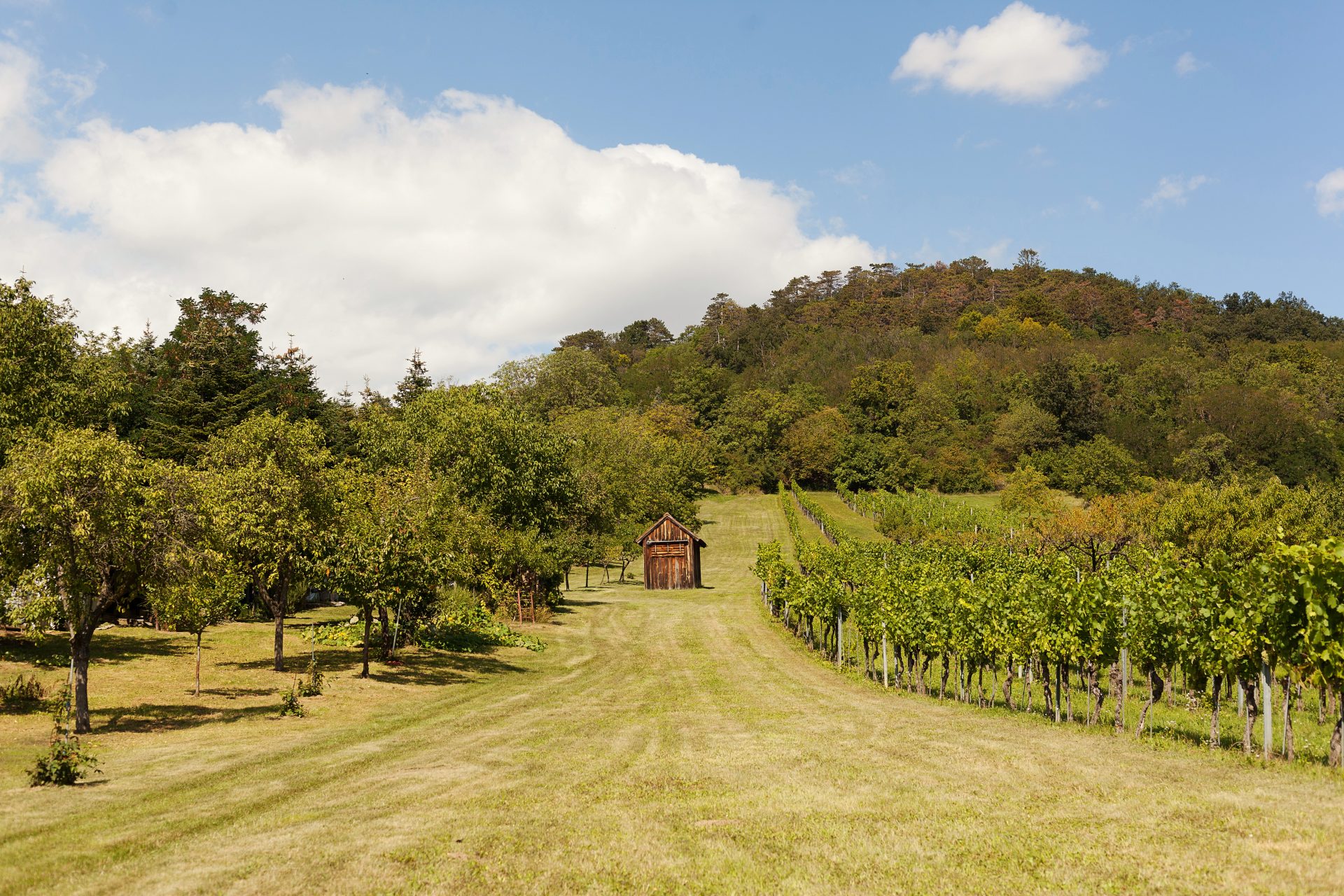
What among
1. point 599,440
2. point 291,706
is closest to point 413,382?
point 599,440

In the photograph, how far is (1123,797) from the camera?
33.2ft

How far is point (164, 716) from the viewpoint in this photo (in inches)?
738

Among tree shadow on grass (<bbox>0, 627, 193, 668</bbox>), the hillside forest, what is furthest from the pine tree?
tree shadow on grass (<bbox>0, 627, 193, 668</bbox>)

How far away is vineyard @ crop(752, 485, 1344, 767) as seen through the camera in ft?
42.4

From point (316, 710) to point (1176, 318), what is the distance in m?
171

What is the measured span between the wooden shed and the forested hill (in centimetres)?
4614

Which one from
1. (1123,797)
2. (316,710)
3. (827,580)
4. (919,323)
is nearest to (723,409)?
(919,323)

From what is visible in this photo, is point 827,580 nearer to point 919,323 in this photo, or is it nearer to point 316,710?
point 316,710

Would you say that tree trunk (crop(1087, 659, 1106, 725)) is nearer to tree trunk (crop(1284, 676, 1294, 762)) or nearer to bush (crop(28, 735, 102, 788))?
tree trunk (crop(1284, 676, 1294, 762))

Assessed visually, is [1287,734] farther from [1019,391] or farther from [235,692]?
[1019,391]

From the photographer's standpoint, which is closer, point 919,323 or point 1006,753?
point 1006,753

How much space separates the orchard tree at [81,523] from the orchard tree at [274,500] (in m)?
4.22

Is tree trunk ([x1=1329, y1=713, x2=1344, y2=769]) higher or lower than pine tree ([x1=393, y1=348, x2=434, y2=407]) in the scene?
lower

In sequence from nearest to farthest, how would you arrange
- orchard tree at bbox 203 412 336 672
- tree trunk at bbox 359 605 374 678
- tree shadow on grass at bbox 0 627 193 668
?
orchard tree at bbox 203 412 336 672, tree shadow on grass at bbox 0 627 193 668, tree trunk at bbox 359 605 374 678
